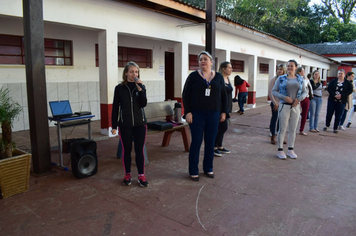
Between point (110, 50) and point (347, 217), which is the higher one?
point (110, 50)

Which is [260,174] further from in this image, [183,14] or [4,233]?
[183,14]

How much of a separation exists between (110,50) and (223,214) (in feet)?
17.0

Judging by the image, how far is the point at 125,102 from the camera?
3.97 metres

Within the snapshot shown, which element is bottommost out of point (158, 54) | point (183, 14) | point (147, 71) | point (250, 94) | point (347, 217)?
point (347, 217)

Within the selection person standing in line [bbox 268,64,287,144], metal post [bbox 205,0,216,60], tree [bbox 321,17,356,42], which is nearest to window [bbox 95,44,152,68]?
metal post [bbox 205,0,216,60]

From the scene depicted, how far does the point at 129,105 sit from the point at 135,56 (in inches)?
268

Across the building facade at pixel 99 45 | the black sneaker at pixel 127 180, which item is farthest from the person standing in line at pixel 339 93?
the black sneaker at pixel 127 180

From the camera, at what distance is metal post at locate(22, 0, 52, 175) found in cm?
410

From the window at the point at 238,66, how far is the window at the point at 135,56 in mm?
7019

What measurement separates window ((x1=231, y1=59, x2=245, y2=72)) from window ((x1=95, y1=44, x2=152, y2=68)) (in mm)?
7019

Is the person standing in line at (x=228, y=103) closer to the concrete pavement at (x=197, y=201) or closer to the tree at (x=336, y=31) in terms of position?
the concrete pavement at (x=197, y=201)

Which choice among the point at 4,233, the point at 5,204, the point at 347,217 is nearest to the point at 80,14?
the point at 5,204

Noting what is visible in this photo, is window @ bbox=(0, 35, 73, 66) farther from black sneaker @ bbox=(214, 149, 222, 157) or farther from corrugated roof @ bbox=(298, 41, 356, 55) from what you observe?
corrugated roof @ bbox=(298, 41, 356, 55)

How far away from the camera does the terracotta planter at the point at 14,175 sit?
3.61 metres
